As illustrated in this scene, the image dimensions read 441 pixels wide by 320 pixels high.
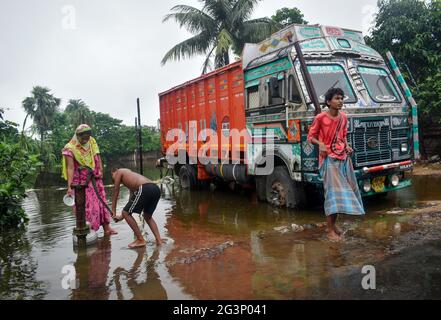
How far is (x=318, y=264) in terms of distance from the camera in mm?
3982

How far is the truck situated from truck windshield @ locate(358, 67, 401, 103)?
0.08 feet

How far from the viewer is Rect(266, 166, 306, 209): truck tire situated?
22.7 feet

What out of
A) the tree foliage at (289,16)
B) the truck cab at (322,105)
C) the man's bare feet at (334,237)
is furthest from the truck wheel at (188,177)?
the tree foliage at (289,16)

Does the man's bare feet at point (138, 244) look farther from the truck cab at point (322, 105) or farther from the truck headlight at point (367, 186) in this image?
the truck headlight at point (367, 186)

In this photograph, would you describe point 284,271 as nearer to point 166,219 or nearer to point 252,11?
point 166,219

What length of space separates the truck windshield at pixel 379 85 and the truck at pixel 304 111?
2cm

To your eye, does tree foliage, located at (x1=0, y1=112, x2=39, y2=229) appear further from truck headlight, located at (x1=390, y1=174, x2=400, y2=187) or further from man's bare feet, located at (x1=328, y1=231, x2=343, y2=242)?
truck headlight, located at (x1=390, y1=174, x2=400, y2=187)

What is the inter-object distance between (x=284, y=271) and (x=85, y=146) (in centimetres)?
348

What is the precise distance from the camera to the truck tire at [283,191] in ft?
22.7

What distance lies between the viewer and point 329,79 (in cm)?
649

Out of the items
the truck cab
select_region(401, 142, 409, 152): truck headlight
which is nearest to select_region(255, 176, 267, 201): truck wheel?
the truck cab

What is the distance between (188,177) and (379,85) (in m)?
5.92

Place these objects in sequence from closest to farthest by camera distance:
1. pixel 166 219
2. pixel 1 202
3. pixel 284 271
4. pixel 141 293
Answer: pixel 141 293, pixel 284 271, pixel 1 202, pixel 166 219
